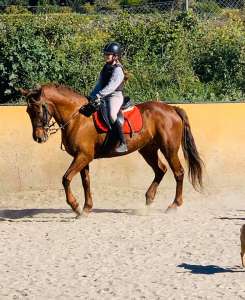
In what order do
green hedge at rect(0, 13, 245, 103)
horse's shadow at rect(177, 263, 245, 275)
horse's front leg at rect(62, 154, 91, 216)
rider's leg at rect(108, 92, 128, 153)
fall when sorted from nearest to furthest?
horse's shadow at rect(177, 263, 245, 275) → horse's front leg at rect(62, 154, 91, 216) → rider's leg at rect(108, 92, 128, 153) → green hedge at rect(0, 13, 245, 103)

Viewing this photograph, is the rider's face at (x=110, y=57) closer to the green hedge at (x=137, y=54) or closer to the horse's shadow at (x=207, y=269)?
the horse's shadow at (x=207, y=269)

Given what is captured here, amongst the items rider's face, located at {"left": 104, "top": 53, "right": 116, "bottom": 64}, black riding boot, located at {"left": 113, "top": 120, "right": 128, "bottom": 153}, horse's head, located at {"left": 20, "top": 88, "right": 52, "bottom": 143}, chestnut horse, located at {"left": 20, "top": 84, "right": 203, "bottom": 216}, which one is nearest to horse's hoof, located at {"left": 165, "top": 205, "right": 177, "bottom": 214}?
chestnut horse, located at {"left": 20, "top": 84, "right": 203, "bottom": 216}

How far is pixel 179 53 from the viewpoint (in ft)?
61.0

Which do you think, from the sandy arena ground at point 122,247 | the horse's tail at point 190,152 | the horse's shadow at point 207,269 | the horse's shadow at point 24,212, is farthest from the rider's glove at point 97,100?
the horse's shadow at point 207,269

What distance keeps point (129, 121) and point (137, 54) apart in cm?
641

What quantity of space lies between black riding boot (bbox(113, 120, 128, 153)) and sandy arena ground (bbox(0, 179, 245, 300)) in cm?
90

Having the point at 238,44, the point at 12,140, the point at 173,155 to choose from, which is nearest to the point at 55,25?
the point at 238,44

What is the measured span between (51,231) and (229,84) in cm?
798

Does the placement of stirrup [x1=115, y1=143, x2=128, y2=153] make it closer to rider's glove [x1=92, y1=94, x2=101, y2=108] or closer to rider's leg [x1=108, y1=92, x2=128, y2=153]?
rider's leg [x1=108, y1=92, x2=128, y2=153]

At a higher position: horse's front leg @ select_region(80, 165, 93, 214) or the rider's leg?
the rider's leg

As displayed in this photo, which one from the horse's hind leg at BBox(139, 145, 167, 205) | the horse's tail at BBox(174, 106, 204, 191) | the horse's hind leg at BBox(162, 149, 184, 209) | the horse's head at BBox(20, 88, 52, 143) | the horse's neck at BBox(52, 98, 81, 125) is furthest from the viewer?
the horse's hind leg at BBox(139, 145, 167, 205)

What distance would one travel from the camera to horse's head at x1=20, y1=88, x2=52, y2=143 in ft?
38.0

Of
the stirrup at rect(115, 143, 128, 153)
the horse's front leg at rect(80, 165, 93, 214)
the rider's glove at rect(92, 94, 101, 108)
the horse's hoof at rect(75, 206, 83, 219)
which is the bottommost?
the horse's hoof at rect(75, 206, 83, 219)

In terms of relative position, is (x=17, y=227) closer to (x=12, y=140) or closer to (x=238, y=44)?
(x=12, y=140)
